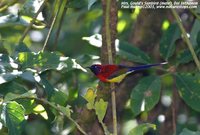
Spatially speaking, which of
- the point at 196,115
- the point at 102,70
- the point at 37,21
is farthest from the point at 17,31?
the point at 102,70

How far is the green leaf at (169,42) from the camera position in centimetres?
176

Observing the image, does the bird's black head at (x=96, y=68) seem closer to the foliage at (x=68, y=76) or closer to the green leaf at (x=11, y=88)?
the foliage at (x=68, y=76)

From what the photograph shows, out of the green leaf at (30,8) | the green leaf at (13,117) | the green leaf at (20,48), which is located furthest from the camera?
the green leaf at (30,8)

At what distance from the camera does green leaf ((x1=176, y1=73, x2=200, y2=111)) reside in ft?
5.23

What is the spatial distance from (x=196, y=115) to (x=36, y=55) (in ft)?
2.82

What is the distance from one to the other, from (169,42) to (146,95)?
24 centimetres

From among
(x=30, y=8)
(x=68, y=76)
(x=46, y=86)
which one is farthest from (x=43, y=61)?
(x=68, y=76)

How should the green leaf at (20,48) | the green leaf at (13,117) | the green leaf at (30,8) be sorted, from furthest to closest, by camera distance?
the green leaf at (30,8) → the green leaf at (20,48) → the green leaf at (13,117)

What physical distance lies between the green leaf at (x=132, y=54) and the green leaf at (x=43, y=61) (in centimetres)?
31

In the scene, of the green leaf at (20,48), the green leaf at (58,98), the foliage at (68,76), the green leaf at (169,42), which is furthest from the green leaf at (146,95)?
the green leaf at (20,48)

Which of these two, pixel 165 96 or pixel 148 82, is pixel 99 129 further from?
pixel 165 96

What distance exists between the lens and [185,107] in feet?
6.98

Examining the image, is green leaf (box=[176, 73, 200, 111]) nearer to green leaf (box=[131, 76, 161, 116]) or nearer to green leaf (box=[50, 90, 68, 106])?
green leaf (box=[131, 76, 161, 116])

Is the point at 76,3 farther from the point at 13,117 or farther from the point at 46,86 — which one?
the point at 13,117
